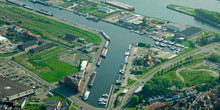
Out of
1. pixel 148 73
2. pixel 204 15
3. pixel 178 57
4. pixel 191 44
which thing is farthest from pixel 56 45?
pixel 204 15

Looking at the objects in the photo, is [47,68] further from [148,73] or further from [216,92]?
[216,92]

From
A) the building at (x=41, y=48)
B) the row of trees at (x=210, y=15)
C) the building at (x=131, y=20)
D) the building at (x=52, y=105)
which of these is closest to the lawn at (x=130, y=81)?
the building at (x=52, y=105)

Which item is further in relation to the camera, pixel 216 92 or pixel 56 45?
pixel 56 45

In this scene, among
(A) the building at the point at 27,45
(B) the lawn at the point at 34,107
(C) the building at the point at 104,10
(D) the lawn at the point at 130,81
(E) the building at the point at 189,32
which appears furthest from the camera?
(C) the building at the point at 104,10

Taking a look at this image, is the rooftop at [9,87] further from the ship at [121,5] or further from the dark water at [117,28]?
the ship at [121,5]

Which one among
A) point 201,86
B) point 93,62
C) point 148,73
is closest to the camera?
point 201,86

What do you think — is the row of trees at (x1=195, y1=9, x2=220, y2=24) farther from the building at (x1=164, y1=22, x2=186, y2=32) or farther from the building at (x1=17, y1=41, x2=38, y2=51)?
the building at (x1=17, y1=41, x2=38, y2=51)

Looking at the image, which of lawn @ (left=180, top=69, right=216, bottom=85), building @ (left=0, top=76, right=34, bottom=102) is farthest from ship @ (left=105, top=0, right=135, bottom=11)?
building @ (left=0, top=76, right=34, bottom=102)
